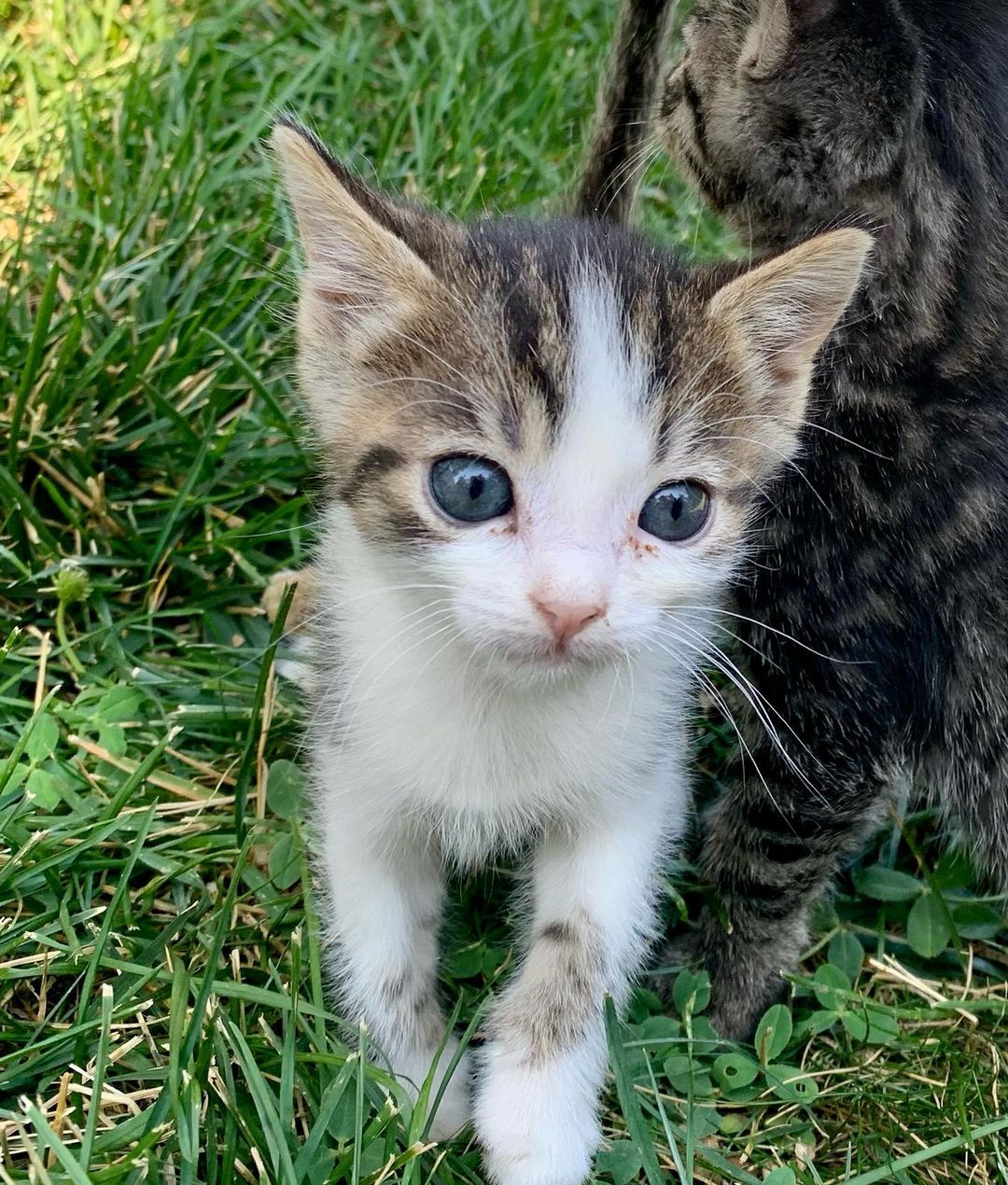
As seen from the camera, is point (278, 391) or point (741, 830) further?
point (278, 391)

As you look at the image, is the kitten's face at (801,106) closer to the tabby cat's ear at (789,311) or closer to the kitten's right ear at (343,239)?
the tabby cat's ear at (789,311)

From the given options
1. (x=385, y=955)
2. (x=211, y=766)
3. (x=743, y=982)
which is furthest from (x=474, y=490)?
(x=743, y=982)

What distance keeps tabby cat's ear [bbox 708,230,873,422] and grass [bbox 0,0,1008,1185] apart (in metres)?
0.82

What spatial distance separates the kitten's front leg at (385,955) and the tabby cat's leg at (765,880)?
49 cm

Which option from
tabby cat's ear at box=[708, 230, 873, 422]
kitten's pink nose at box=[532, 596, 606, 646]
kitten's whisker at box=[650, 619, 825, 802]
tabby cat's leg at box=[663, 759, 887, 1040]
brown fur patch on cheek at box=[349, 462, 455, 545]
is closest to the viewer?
kitten's pink nose at box=[532, 596, 606, 646]

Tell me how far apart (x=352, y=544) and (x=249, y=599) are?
2.53ft

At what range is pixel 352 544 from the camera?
173 cm

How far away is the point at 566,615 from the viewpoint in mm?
1370

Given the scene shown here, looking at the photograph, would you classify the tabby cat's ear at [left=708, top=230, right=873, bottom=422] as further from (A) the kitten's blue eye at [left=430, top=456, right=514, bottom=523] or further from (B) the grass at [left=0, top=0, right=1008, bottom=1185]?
(B) the grass at [left=0, top=0, right=1008, bottom=1185]

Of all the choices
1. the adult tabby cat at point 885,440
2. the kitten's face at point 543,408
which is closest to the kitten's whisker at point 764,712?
the adult tabby cat at point 885,440

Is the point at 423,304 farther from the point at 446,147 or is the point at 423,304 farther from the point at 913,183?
the point at 446,147

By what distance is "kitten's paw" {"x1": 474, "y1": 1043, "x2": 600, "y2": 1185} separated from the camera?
1.63 m

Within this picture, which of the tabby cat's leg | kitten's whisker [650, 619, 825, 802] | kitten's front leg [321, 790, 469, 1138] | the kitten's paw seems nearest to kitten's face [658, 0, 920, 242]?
kitten's whisker [650, 619, 825, 802]

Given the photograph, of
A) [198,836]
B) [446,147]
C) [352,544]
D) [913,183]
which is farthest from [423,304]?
[446,147]
